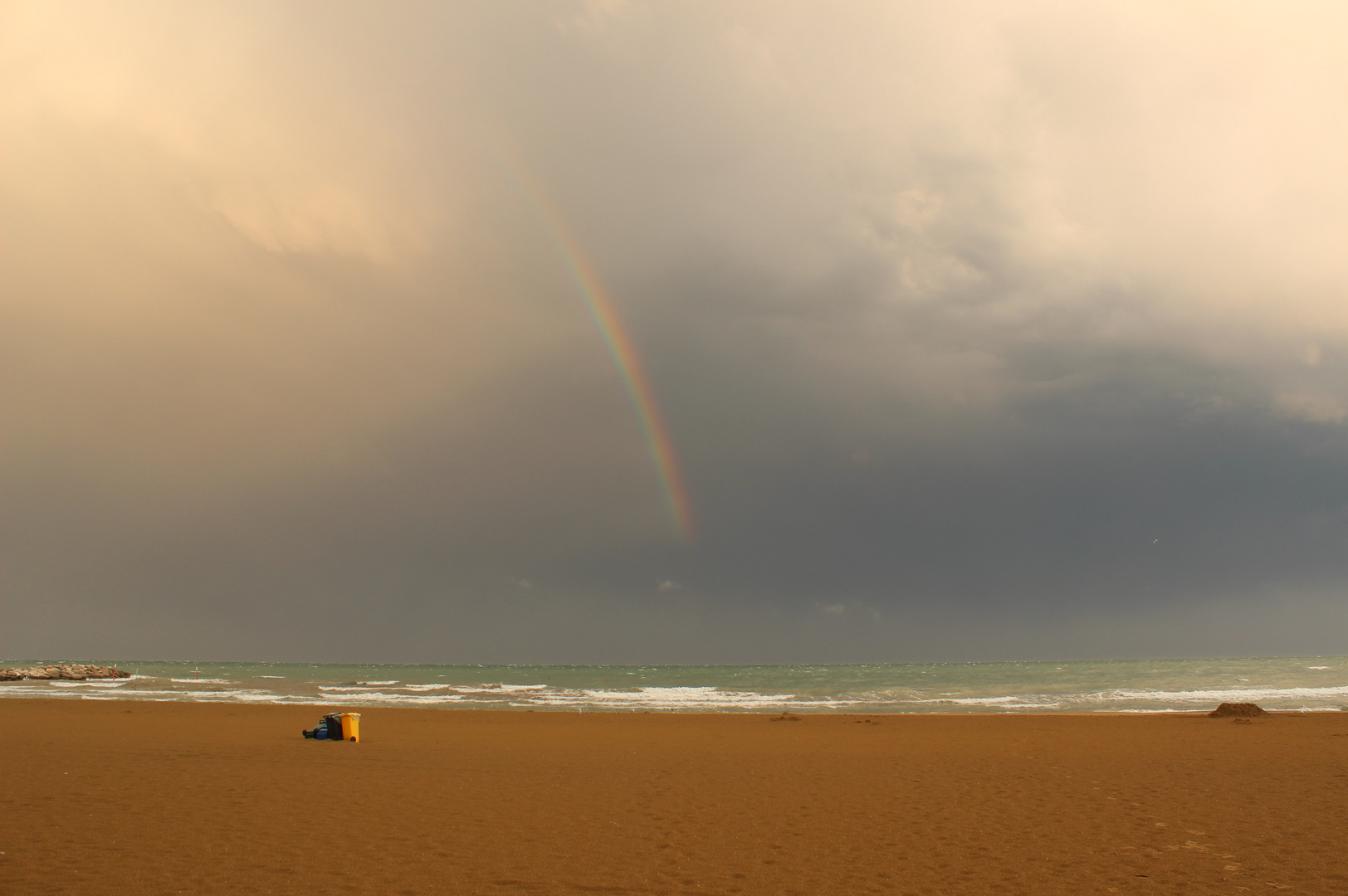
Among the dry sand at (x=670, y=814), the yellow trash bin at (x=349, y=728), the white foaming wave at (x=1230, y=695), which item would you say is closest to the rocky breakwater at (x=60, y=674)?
the dry sand at (x=670, y=814)

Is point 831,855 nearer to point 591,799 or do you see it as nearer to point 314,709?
point 591,799

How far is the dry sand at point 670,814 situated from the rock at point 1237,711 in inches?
211

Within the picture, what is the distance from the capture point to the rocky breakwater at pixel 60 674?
63731mm

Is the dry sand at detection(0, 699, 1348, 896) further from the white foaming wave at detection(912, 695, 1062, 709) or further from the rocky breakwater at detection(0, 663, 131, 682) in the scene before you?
the rocky breakwater at detection(0, 663, 131, 682)

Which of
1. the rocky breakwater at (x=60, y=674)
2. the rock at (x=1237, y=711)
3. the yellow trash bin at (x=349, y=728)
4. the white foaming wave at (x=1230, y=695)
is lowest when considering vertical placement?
the rocky breakwater at (x=60, y=674)

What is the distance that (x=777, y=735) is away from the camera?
79.5 feet

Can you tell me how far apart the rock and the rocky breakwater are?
3237 inches

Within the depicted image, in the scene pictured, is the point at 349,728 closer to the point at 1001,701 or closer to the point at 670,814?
the point at 670,814

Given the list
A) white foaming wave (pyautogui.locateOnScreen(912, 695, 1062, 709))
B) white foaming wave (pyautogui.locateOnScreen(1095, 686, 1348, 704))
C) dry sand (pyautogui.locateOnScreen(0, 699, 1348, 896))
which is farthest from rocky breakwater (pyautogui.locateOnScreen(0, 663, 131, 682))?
white foaming wave (pyautogui.locateOnScreen(1095, 686, 1348, 704))

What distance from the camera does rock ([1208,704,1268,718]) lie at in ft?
91.5

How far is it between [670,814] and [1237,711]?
1062 inches

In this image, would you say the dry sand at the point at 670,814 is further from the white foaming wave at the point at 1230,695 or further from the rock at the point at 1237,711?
the white foaming wave at the point at 1230,695

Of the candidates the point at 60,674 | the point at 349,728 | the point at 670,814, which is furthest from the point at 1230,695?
the point at 60,674

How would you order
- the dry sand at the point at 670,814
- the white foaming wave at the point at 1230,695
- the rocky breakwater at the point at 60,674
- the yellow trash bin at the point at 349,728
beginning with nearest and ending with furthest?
the dry sand at the point at 670,814
the yellow trash bin at the point at 349,728
the white foaming wave at the point at 1230,695
the rocky breakwater at the point at 60,674
